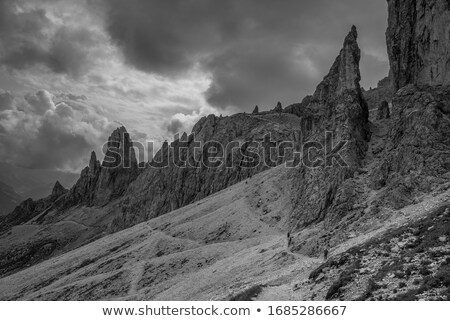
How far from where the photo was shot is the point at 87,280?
87500mm

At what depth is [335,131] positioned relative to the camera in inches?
3201

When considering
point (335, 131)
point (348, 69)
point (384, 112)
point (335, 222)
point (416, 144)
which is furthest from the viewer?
point (384, 112)

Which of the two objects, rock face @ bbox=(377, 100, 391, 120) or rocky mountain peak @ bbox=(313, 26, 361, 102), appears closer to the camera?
rocky mountain peak @ bbox=(313, 26, 361, 102)

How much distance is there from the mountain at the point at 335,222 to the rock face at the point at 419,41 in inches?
8.3

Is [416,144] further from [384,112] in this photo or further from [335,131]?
[384,112]

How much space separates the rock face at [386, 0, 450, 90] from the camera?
228ft

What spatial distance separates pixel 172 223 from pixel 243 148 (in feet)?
193

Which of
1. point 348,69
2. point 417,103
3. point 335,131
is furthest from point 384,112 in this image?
point 417,103

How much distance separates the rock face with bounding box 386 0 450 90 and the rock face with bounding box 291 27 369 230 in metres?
9.48

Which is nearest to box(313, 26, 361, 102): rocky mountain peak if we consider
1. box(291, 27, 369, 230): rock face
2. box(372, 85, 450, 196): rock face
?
box(291, 27, 369, 230): rock face

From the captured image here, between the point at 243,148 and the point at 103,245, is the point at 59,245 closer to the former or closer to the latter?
the point at 103,245

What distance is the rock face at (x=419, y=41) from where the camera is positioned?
228 feet

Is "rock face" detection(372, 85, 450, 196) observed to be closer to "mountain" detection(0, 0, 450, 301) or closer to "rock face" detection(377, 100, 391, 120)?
"mountain" detection(0, 0, 450, 301)

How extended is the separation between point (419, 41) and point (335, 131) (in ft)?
75.1
